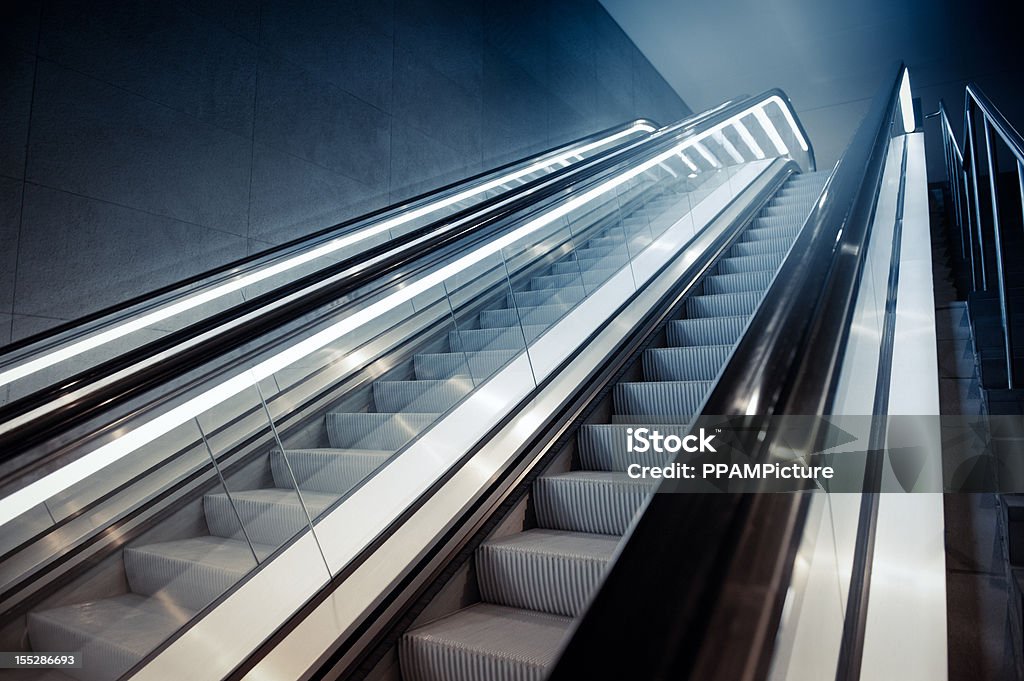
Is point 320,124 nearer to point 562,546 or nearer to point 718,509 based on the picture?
point 562,546

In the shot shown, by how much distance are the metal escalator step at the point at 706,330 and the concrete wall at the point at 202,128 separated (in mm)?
2552

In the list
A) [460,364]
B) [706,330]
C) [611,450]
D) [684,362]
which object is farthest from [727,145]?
[460,364]

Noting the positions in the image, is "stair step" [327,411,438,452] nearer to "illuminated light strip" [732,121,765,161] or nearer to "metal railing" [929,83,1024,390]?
"metal railing" [929,83,1024,390]

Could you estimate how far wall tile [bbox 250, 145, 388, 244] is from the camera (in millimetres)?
4574

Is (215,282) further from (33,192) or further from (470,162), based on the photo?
(470,162)

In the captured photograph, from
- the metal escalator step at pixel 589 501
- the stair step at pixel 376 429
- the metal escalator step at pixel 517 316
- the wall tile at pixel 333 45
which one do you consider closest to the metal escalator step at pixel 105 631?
the stair step at pixel 376 429

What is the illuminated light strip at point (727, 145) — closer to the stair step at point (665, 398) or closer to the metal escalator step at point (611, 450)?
the stair step at point (665, 398)

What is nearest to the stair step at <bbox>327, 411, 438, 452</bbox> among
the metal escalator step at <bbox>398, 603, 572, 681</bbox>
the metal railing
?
the metal escalator step at <bbox>398, 603, 572, 681</bbox>

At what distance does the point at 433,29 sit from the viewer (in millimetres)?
6492

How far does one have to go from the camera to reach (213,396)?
219 centimetres

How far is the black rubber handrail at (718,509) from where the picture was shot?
511mm

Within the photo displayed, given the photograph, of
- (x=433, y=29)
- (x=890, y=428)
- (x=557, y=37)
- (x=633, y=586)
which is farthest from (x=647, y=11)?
(x=633, y=586)

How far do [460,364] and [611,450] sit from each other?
73cm

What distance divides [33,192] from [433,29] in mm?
4061
